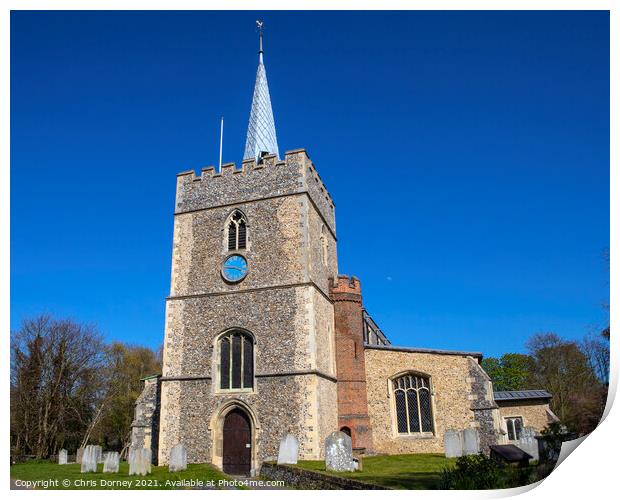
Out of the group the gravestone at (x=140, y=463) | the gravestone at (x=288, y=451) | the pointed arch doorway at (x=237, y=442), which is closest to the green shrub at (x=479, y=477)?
the gravestone at (x=288, y=451)

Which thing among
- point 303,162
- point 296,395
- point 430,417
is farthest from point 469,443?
point 303,162

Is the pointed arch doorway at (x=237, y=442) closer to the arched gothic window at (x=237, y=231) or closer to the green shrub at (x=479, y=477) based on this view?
the arched gothic window at (x=237, y=231)

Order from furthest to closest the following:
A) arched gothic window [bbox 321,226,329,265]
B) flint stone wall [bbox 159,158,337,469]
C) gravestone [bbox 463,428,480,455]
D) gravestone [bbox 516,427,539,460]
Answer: arched gothic window [bbox 321,226,329,265], flint stone wall [bbox 159,158,337,469], gravestone [bbox 463,428,480,455], gravestone [bbox 516,427,539,460]

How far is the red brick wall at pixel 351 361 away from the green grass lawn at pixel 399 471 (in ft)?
4.34

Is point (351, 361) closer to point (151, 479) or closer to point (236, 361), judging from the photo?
point (236, 361)

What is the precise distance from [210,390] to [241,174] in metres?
7.95

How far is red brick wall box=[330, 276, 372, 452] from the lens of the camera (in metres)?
18.8

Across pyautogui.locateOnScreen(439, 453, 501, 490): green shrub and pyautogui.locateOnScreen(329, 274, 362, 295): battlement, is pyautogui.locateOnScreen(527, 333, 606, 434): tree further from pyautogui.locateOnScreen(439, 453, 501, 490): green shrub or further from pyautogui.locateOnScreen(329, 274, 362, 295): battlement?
pyautogui.locateOnScreen(439, 453, 501, 490): green shrub

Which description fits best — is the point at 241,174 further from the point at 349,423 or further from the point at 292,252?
the point at 349,423

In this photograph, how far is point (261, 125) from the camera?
25.1 m

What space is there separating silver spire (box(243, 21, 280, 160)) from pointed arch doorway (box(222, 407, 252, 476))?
1140 centimetres

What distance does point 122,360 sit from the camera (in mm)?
A: 43906

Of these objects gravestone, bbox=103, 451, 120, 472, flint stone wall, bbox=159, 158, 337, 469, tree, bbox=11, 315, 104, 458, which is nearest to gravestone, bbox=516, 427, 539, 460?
flint stone wall, bbox=159, 158, 337, 469
